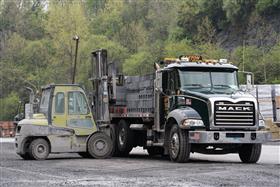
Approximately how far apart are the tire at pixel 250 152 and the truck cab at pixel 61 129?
4.76 metres

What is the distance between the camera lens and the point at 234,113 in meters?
19.0

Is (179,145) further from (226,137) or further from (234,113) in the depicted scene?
(234,113)

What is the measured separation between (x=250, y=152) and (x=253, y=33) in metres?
48.9

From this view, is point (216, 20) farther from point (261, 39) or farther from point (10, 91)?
point (10, 91)

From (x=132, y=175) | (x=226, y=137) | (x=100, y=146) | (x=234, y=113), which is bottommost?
(x=132, y=175)

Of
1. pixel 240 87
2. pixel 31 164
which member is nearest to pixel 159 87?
pixel 240 87

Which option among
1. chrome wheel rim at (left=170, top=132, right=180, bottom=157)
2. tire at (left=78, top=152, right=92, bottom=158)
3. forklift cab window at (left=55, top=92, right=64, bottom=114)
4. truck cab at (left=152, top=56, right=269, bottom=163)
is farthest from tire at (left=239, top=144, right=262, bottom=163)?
forklift cab window at (left=55, top=92, right=64, bottom=114)

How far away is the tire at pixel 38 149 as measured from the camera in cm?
2216

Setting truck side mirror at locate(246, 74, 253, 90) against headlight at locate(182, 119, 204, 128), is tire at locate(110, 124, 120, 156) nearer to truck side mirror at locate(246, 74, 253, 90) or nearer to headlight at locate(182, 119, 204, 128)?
headlight at locate(182, 119, 204, 128)

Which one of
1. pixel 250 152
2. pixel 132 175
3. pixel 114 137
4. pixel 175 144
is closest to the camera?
pixel 132 175

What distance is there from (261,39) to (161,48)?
13.0 metres

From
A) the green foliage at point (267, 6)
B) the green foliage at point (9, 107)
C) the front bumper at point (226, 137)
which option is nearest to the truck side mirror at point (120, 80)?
the front bumper at point (226, 137)

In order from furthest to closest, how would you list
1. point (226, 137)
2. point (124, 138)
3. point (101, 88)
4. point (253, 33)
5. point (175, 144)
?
1. point (253, 33)
2. point (101, 88)
3. point (124, 138)
4. point (175, 144)
5. point (226, 137)

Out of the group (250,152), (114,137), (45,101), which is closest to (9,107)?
(114,137)
